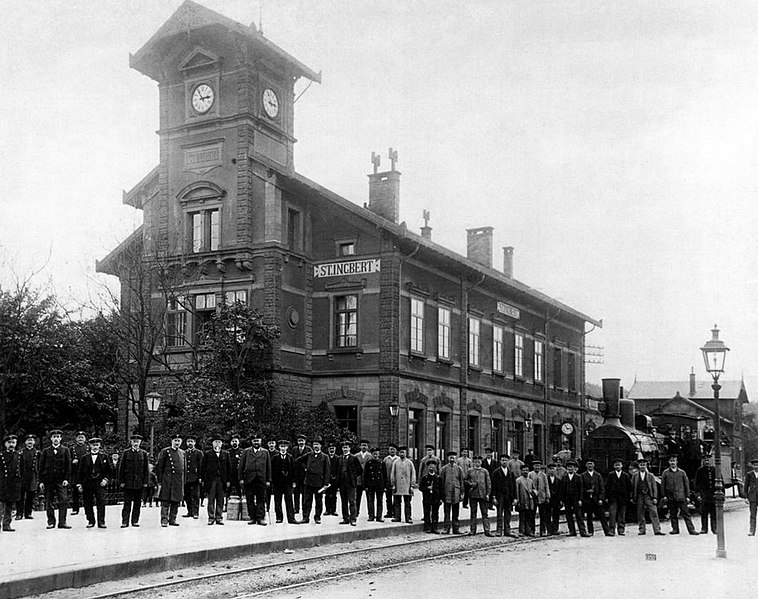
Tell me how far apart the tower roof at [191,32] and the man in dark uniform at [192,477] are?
594 inches

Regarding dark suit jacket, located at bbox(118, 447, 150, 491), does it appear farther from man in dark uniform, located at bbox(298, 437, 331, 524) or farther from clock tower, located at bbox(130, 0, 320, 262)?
clock tower, located at bbox(130, 0, 320, 262)

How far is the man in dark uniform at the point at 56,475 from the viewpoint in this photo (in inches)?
651

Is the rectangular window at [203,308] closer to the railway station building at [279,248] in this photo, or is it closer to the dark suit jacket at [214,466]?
the railway station building at [279,248]

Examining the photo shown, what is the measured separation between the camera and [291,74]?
32.1 metres

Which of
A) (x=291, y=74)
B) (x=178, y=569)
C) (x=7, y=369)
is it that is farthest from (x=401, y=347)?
(x=178, y=569)

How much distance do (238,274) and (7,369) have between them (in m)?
10.2

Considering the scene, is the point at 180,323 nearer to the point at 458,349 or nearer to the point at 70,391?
the point at 70,391

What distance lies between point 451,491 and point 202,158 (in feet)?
53.9

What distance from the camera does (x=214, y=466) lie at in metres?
18.2

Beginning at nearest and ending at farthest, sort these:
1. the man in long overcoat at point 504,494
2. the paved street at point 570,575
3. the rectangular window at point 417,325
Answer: the paved street at point 570,575, the man in long overcoat at point 504,494, the rectangular window at point 417,325

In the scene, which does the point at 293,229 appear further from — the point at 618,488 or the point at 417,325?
the point at 618,488

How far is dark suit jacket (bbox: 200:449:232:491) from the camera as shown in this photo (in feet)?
59.6

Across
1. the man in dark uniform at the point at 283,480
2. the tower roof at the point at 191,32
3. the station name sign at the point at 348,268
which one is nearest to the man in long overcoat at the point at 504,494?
the man in dark uniform at the point at 283,480

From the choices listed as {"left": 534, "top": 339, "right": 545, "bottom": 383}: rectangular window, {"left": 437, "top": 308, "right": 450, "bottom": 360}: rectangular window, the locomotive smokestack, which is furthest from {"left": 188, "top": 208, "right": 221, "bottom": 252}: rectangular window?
{"left": 534, "top": 339, "right": 545, "bottom": 383}: rectangular window
